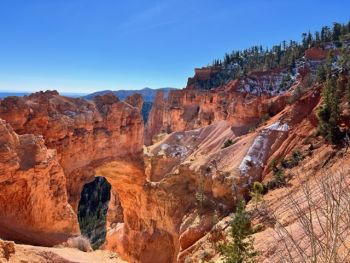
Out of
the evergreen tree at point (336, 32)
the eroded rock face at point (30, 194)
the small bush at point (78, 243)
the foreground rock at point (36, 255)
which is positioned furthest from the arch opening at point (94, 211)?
the evergreen tree at point (336, 32)

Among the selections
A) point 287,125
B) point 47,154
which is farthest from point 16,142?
point 287,125

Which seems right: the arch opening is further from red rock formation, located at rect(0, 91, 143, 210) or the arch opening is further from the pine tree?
the pine tree

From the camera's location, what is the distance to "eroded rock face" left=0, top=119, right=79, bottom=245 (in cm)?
2092

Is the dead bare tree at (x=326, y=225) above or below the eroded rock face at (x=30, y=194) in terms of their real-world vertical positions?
above

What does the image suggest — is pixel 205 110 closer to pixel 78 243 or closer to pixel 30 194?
pixel 78 243

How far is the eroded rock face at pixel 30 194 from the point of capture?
20.9 meters

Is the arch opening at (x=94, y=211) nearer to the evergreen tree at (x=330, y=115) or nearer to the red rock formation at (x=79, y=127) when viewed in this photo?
the red rock formation at (x=79, y=127)

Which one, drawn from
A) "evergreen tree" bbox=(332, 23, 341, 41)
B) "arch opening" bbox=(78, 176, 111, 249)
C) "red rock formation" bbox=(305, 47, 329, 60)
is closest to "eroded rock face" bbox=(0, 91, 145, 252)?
"arch opening" bbox=(78, 176, 111, 249)

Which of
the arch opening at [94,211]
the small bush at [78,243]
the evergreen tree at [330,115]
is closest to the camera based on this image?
the small bush at [78,243]

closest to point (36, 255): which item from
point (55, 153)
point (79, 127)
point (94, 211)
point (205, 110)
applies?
point (55, 153)

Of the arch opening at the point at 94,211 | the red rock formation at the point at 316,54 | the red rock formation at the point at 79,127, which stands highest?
the red rock formation at the point at 316,54

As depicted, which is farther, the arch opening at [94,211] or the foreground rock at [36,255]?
the arch opening at [94,211]

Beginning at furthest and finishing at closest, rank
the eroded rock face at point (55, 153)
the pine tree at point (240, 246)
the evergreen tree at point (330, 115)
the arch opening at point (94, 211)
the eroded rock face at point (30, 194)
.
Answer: the arch opening at point (94, 211) → the evergreen tree at point (330, 115) → the pine tree at point (240, 246) → the eroded rock face at point (55, 153) → the eroded rock face at point (30, 194)

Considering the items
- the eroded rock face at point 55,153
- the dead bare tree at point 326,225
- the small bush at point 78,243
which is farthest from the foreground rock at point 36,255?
the dead bare tree at point 326,225
